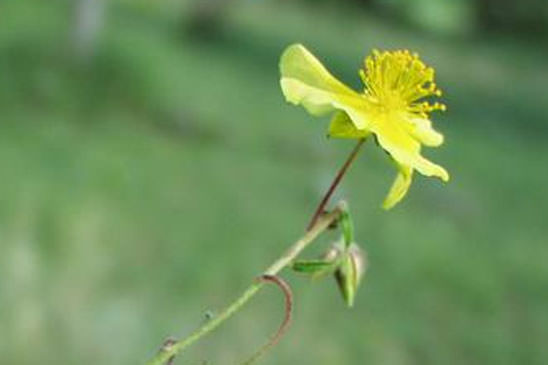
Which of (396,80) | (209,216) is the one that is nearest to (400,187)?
(396,80)

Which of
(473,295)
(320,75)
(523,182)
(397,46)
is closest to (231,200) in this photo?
(473,295)

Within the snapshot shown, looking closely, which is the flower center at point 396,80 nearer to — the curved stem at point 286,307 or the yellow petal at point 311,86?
the yellow petal at point 311,86

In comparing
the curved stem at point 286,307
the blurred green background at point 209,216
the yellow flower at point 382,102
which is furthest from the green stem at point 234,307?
the blurred green background at point 209,216

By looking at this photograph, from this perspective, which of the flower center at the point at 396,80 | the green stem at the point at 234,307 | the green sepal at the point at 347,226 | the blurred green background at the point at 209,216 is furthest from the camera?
the blurred green background at the point at 209,216

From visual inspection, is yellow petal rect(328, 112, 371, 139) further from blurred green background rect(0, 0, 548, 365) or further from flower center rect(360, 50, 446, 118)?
blurred green background rect(0, 0, 548, 365)

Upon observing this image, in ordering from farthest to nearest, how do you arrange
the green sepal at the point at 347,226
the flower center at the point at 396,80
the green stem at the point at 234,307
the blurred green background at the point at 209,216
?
the blurred green background at the point at 209,216 → the flower center at the point at 396,80 → the green sepal at the point at 347,226 → the green stem at the point at 234,307

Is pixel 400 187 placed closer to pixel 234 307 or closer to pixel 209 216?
pixel 234 307

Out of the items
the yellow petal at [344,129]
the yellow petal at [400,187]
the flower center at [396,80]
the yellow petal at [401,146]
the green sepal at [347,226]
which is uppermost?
the flower center at [396,80]
